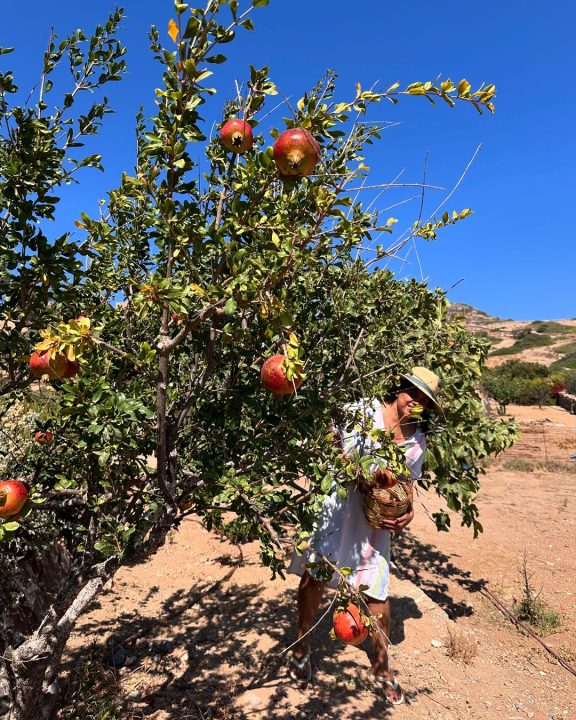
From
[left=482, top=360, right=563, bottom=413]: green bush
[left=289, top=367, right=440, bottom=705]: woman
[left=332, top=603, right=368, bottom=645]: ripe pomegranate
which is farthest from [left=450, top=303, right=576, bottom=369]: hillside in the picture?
[left=332, top=603, right=368, bottom=645]: ripe pomegranate

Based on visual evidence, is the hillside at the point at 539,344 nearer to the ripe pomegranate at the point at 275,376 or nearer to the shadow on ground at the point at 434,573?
the shadow on ground at the point at 434,573

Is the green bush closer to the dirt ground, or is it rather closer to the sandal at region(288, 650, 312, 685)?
the dirt ground

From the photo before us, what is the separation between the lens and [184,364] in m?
3.46

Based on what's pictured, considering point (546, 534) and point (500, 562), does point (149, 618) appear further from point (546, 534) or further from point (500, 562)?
point (546, 534)

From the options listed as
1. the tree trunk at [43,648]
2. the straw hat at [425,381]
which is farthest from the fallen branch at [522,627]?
the tree trunk at [43,648]

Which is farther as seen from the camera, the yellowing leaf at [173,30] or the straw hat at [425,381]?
the straw hat at [425,381]

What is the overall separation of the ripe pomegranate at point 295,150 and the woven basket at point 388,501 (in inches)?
83.4

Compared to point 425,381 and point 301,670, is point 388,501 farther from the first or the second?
point 301,670

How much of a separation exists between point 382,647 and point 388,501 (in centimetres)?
119

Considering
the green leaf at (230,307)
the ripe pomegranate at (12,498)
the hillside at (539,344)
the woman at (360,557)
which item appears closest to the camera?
the green leaf at (230,307)

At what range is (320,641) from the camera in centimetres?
421

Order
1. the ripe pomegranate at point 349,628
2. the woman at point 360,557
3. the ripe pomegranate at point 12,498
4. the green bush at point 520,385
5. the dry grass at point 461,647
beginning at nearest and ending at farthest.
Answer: the ripe pomegranate at point 12,498 → the ripe pomegranate at point 349,628 → the woman at point 360,557 → the dry grass at point 461,647 → the green bush at point 520,385

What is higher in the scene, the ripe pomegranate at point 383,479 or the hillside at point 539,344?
the hillside at point 539,344

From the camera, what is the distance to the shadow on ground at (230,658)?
3303mm
